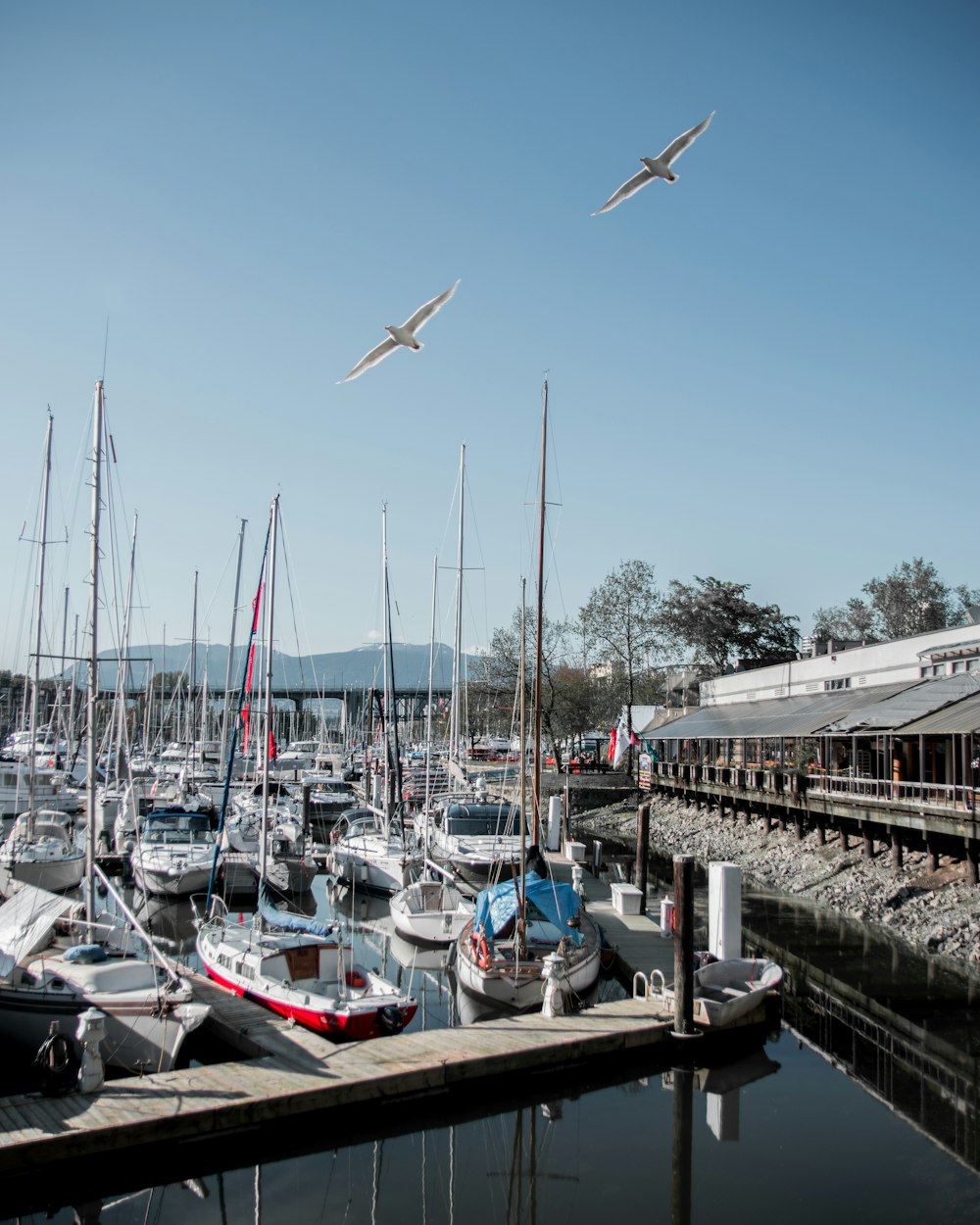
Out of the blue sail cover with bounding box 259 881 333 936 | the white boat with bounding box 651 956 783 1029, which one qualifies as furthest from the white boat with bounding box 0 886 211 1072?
the white boat with bounding box 651 956 783 1029

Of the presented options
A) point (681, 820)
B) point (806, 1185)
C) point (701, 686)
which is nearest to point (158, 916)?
point (806, 1185)

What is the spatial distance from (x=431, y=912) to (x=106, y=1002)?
11.2 metres

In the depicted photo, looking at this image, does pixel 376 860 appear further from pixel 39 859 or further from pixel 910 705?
pixel 910 705

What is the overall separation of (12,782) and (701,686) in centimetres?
4732

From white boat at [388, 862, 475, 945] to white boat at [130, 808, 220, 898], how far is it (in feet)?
25.2

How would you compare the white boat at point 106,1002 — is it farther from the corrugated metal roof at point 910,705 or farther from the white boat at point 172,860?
the corrugated metal roof at point 910,705

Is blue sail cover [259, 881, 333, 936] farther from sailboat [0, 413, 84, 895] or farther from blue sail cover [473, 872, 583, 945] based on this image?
sailboat [0, 413, 84, 895]

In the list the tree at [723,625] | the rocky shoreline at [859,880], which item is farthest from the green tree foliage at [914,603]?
the rocky shoreline at [859,880]

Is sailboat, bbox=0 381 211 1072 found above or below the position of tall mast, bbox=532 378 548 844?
below

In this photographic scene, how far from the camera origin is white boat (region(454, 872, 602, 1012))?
2017 centimetres

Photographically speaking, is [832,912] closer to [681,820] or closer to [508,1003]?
[508,1003]

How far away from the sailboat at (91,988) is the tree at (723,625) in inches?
2756

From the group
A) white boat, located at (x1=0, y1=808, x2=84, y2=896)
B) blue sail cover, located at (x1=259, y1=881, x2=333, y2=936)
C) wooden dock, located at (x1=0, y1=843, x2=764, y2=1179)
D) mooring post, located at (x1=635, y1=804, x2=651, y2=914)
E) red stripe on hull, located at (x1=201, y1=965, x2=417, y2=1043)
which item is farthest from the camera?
white boat, located at (x1=0, y1=808, x2=84, y2=896)

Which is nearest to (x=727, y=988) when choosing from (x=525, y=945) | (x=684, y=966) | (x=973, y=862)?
(x=684, y=966)
